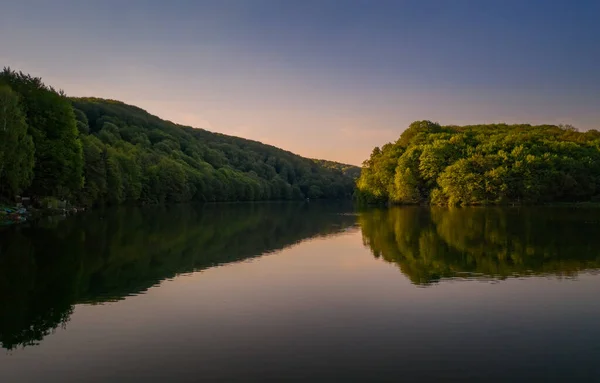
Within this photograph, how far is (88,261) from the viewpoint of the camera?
26.8 meters

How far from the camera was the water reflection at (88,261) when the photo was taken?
55.0 ft

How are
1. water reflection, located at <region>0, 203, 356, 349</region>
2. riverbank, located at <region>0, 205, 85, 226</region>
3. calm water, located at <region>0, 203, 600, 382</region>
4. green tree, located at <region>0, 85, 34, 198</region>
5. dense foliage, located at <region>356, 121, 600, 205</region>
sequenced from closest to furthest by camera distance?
calm water, located at <region>0, 203, 600, 382</region>
water reflection, located at <region>0, 203, 356, 349</region>
riverbank, located at <region>0, 205, 85, 226</region>
green tree, located at <region>0, 85, 34, 198</region>
dense foliage, located at <region>356, 121, 600, 205</region>

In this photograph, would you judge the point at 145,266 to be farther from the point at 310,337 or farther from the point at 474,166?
the point at 474,166

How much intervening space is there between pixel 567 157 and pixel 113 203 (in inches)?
3979

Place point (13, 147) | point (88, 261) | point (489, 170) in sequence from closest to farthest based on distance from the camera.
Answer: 1. point (88, 261)
2. point (13, 147)
3. point (489, 170)

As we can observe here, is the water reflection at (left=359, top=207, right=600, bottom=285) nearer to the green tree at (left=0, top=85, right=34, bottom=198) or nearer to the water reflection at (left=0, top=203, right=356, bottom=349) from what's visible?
the water reflection at (left=0, top=203, right=356, bottom=349)

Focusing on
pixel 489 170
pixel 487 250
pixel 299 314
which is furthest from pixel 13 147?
pixel 489 170

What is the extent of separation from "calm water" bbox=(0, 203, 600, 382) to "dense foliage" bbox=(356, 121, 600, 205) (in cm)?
7607

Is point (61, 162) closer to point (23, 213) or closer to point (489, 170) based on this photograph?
point (23, 213)

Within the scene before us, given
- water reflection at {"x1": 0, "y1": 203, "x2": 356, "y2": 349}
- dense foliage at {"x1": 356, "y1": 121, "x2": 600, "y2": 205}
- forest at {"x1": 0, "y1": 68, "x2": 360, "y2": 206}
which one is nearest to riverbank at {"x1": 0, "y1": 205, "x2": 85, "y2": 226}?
forest at {"x1": 0, "y1": 68, "x2": 360, "y2": 206}

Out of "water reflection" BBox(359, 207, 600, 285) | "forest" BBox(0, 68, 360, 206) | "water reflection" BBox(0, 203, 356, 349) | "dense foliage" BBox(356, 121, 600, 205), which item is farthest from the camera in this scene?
"dense foliage" BBox(356, 121, 600, 205)

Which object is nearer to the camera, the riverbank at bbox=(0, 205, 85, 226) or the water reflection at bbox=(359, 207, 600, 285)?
the water reflection at bbox=(359, 207, 600, 285)

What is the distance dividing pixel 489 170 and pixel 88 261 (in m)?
96.9

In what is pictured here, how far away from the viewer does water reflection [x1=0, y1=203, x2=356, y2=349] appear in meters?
16.8
